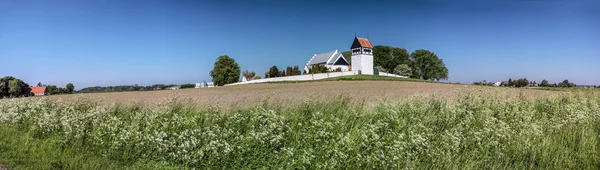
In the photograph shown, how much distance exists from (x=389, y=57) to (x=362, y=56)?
24696mm

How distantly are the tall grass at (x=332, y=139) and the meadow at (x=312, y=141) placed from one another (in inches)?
1.0

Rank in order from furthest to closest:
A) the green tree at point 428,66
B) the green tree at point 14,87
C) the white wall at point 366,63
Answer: the green tree at point 428,66, the white wall at point 366,63, the green tree at point 14,87

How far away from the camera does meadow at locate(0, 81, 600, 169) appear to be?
6027mm

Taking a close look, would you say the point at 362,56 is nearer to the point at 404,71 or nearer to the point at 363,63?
the point at 363,63

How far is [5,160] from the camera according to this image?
6.87 meters

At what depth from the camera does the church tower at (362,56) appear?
250ft

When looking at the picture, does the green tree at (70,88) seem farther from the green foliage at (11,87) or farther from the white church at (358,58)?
the white church at (358,58)

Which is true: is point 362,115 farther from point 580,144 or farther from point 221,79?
point 221,79

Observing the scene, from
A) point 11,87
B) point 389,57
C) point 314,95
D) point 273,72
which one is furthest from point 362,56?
point 314,95

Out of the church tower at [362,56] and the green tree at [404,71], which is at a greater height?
the church tower at [362,56]

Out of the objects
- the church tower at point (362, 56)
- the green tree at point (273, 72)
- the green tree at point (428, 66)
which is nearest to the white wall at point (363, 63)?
the church tower at point (362, 56)

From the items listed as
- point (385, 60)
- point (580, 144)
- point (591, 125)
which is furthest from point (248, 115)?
point (385, 60)

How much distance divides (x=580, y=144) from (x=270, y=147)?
6.51 meters

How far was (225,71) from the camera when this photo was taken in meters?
80.3
